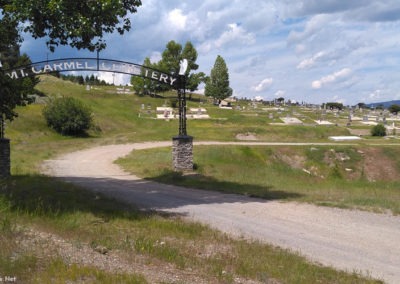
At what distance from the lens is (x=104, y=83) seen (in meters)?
110

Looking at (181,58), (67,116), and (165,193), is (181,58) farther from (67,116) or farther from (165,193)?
(165,193)

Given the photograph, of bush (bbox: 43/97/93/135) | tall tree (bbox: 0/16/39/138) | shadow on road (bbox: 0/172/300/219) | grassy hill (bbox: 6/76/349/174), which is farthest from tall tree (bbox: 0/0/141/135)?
bush (bbox: 43/97/93/135)

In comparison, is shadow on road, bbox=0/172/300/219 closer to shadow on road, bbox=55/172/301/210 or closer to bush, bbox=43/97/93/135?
shadow on road, bbox=55/172/301/210

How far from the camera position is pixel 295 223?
11.3 m

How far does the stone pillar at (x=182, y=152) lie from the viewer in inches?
840

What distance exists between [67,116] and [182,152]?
78.6ft

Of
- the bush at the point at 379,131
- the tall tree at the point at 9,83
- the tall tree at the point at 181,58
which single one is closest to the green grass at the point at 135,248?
the tall tree at the point at 9,83

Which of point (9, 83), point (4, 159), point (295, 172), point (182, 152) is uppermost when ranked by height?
point (9, 83)

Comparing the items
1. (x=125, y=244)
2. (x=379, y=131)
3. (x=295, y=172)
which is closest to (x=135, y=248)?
(x=125, y=244)

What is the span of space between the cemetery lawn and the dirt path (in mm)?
1188

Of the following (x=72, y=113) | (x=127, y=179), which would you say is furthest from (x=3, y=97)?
(x=72, y=113)

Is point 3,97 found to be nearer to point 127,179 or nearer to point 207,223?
point 127,179

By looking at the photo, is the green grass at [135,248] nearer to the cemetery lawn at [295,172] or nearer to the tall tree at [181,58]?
the cemetery lawn at [295,172]

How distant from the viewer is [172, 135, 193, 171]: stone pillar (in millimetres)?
21344
